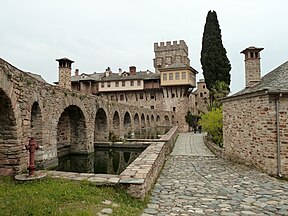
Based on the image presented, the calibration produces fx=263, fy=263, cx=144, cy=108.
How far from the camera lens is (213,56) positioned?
3009cm

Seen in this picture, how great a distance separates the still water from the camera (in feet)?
36.3

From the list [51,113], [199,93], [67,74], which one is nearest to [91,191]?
[51,113]

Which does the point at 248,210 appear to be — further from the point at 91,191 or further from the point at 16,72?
the point at 16,72

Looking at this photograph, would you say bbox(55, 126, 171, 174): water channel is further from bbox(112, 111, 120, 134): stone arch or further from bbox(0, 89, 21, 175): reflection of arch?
bbox(112, 111, 120, 134): stone arch

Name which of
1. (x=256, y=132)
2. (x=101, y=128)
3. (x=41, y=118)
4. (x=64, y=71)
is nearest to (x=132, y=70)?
(x=64, y=71)

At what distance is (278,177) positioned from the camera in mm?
8281

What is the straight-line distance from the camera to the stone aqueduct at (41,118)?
676 cm

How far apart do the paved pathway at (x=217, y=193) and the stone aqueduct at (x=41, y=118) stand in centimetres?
389

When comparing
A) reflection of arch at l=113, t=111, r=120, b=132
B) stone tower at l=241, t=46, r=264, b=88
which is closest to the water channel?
reflection of arch at l=113, t=111, r=120, b=132

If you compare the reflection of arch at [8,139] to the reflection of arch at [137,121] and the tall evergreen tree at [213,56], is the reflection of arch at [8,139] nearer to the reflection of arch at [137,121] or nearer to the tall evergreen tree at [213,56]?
the reflection of arch at [137,121]

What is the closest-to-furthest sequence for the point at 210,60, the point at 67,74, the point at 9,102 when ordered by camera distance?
the point at 9,102
the point at 67,74
the point at 210,60

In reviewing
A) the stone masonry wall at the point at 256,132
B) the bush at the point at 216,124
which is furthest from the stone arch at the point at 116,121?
the stone masonry wall at the point at 256,132

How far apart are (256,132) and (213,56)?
2221cm

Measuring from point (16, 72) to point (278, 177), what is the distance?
834 centimetres
